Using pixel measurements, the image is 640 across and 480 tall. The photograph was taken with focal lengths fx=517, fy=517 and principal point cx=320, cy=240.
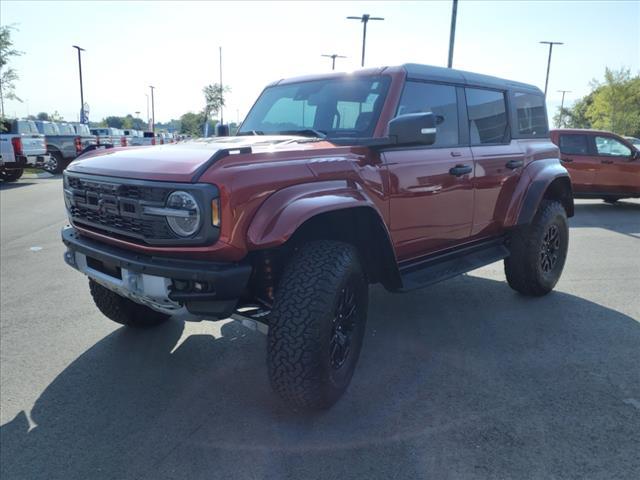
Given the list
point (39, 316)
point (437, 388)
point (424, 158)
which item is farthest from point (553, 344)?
point (39, 316)

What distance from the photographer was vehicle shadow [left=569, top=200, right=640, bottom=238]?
8.87 meters

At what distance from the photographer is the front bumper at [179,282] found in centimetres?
242

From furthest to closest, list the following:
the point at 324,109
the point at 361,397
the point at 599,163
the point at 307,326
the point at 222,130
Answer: the point at 599,163 → the point at 222,130 → the point at 324,109 → the point at 361,397 → the point at 307,326

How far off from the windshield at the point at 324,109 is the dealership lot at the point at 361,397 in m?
1.57

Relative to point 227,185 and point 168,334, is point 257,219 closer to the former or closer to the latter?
point 227,185

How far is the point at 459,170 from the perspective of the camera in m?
3.84

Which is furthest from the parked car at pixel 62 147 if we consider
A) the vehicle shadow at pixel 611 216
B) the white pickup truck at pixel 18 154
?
the vehicle shadow at pixel 611 216

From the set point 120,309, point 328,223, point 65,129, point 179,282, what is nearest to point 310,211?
point 328,223

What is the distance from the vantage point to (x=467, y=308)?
4574 millimetres

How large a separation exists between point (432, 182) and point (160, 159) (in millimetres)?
1850

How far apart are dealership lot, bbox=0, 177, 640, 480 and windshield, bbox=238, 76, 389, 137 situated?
1567 mm

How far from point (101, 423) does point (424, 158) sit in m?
2.56

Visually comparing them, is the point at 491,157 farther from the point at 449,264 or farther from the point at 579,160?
the point at 579,160

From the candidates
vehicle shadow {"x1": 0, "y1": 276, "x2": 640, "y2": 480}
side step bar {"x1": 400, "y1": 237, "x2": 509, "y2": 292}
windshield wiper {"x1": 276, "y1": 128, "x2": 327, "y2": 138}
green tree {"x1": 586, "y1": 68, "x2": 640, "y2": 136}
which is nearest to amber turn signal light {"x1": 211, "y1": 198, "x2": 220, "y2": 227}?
vehicle shadow {"x1": 0, "y1": 276, "x2": 640, "y2": 480}
